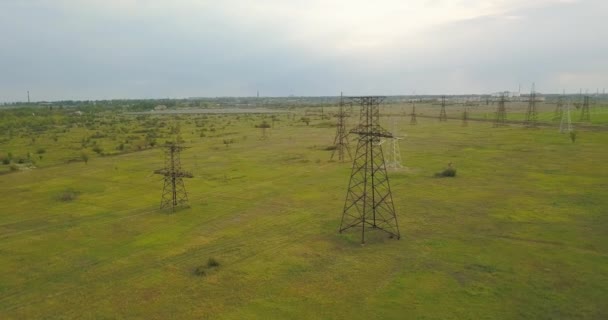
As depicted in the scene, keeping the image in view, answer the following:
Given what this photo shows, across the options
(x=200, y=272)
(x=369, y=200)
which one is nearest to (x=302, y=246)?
(x=200, y=272)

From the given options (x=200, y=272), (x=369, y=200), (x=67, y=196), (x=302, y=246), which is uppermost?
(x=369, y=200)

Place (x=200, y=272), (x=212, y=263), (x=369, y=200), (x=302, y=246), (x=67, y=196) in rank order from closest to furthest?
(x=200, y=272), (x=212, y=263), (x=302, y=246), (x=369, y=200), (x=67, y=196)

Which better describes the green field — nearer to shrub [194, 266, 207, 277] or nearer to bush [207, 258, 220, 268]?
shrub [194, 266, 207, 277]

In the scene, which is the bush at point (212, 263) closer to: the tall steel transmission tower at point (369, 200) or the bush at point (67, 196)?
the tall steel transmission tower at point (369, 200)

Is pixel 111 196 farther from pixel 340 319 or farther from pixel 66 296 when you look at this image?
pixel 340 319

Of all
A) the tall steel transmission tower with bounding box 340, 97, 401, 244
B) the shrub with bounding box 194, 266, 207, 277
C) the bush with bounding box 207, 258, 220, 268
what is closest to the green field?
the shrub with bounding box 194, 266, 207, 277

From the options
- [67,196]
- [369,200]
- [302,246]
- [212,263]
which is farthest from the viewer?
[67,196]

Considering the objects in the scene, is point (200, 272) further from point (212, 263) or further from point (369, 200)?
point (369, 200)

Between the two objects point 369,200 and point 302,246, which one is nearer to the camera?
point 302,246
